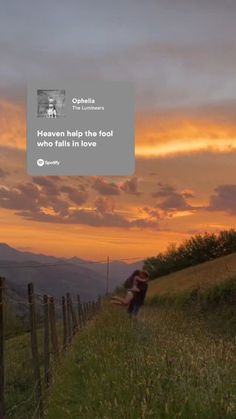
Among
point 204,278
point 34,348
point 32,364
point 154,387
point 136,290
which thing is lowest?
point 32,364

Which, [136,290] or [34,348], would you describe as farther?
[136,290]

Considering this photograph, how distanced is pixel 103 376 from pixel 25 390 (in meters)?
8.32

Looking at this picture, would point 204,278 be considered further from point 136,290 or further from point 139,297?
point 136,290

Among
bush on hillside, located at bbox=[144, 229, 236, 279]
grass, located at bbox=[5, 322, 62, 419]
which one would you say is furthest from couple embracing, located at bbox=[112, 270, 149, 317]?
bush on hillside, located at bbox=[144, 229, 236, 279]

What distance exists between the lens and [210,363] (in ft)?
27.7

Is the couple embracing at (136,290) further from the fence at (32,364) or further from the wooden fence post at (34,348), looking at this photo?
the wooden fence post at (34,348)

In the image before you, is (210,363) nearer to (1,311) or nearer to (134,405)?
(134,405)

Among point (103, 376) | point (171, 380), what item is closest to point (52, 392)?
point (103, 376)

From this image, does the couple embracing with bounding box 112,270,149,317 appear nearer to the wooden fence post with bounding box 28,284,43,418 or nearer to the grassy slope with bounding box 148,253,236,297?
the grassy slope with bounding box 148,253,236,297

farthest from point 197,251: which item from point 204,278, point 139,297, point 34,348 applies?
point 34,348

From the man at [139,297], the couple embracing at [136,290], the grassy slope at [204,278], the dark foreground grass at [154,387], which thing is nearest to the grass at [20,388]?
the dark foreground grass at [154,387]

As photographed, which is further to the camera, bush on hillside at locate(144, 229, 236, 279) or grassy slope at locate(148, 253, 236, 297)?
bush on hillside at locate(144, 229, 236, 279)

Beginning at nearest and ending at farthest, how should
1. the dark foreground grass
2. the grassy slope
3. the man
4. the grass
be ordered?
the dark foreground grass → the grass → the man → the grassy slope

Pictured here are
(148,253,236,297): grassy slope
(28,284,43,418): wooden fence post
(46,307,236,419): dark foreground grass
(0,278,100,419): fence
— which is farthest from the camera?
(148,253,236,297): grassy slope
